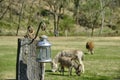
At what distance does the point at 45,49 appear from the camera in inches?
402

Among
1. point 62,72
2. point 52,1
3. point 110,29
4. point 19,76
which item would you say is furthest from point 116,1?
point 19,76

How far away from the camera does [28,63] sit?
11609mm

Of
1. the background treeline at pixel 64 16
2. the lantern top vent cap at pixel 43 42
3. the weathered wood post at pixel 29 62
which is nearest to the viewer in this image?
the lantern top vent cap at pixel 43 42

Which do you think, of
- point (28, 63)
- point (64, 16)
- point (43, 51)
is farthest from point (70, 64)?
point (64, 16)

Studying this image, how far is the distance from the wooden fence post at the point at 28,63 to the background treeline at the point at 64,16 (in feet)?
199

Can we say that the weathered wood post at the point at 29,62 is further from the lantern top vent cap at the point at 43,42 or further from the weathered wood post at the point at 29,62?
the lantern top vent cap at the point at 43,42

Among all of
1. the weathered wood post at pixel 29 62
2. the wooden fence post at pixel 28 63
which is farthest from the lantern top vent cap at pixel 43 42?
the wooden fence post at pixel 28 63

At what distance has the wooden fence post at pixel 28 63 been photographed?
11430 mm

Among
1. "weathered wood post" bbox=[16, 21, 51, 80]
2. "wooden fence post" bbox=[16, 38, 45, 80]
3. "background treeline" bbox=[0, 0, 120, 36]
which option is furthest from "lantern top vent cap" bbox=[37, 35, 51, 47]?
"background treeline" bbox=[0, 0, 120, 36]

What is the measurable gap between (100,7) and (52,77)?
67651 millimetres

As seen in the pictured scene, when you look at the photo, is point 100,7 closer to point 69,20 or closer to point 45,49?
point 69,20

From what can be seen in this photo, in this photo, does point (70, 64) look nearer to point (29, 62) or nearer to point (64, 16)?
point (29, 62)

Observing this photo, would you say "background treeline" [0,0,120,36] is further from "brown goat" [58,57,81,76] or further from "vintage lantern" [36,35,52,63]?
"vintage lantern" [36,35,52,63]

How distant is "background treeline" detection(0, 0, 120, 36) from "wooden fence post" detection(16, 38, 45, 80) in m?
60.7
